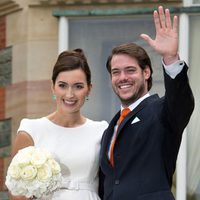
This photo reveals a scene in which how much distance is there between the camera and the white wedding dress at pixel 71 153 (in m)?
3.75

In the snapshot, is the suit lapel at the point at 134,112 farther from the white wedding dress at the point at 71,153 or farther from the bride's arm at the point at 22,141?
the bride's arm at the point at 22,141

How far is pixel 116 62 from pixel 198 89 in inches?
113

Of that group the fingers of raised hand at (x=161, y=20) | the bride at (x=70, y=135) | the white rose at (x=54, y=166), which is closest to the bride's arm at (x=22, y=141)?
the bride at (x=70, y=135)

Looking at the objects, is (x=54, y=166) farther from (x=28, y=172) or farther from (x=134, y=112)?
(x=134, y=112)

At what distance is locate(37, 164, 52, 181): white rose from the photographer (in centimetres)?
338

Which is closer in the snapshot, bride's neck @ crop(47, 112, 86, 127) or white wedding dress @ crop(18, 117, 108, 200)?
white wedding dress @ crop(18, 117, 108, 200)

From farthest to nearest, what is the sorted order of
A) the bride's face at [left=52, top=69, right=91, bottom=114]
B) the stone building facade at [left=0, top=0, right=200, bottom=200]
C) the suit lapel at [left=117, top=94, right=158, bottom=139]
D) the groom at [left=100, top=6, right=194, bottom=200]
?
the stone building facade at [left=0, top=0, right=200, bottom=200] → the bride's face at [left=52, top=69, right=91, bottom=114] → the suit lapel at [left=117, top=94, right=158, bottom=139] → the groom at [left=100, top=6, right=194, bottom=200]

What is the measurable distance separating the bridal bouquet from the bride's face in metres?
0.40

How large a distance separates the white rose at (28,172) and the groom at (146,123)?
39cm

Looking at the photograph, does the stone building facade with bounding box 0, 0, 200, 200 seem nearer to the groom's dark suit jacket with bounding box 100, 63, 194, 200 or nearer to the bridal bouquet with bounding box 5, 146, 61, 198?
the bridal bouquet with bounding box 5, 146, 61, 198

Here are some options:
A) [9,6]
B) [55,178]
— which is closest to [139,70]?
[55,178]

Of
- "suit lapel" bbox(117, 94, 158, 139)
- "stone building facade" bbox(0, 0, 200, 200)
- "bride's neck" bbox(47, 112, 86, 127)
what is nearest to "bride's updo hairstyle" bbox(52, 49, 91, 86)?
"bride's neck" bbox(47, 112, 86, 127)

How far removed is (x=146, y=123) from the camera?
130 inches

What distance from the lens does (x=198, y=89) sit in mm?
6160
